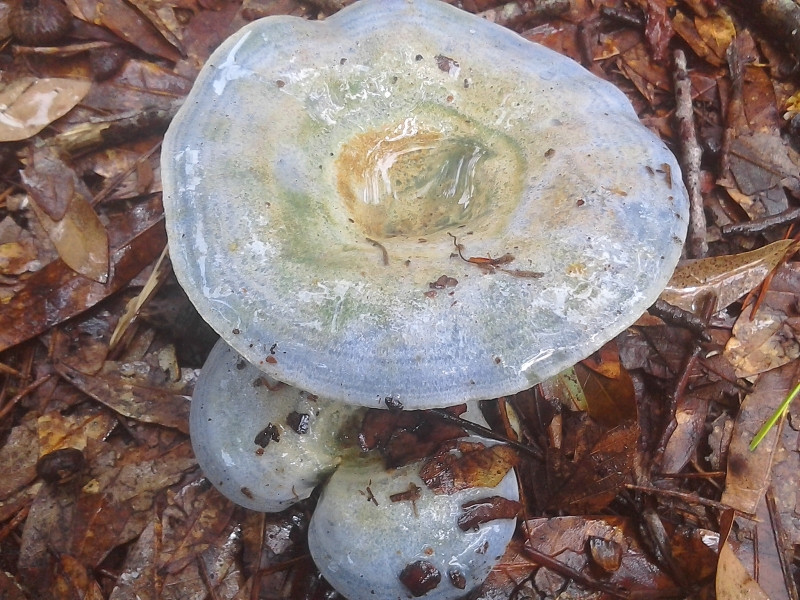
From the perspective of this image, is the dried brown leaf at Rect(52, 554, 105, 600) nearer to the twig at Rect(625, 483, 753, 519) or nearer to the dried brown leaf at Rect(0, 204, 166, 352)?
the dried brown leaf at Rect(0, 204, 166, 352)

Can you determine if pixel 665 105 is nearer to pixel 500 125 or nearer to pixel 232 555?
pixel 500 125

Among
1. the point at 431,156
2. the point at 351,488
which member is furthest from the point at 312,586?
the point at 431,156

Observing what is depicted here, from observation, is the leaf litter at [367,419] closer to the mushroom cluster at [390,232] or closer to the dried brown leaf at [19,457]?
the dried brown leaf at [19,457]

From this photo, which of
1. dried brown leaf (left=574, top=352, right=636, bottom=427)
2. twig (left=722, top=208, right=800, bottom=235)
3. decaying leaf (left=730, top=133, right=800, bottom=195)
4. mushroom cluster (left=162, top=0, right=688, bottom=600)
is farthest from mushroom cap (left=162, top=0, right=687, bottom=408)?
decaying leaf (left=730, top=133, right=800, bottom=195)

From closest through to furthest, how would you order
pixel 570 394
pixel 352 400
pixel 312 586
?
pixel 352 400 < pixel 312 586 < pixel 570 394

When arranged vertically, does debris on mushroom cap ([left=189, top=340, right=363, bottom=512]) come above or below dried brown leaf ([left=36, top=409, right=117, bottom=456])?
above

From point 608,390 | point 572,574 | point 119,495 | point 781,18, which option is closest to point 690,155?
point 781,18
